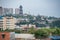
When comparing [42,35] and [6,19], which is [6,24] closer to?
[6,19]

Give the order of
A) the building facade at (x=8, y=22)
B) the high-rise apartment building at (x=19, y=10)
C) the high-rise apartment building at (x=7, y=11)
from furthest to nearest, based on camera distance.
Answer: the high-rise apartment building at (x=19, y=10)
the high-rise apartment building at (x=7, y=11)
the building facade at (x=8, y=22)

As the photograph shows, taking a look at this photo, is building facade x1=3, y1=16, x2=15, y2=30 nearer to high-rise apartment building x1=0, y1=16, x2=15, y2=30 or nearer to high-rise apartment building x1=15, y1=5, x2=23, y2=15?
high-rise apartment building x1=0, y1=16, x2=15, y2=30

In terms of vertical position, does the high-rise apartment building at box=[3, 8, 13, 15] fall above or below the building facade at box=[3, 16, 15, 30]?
above

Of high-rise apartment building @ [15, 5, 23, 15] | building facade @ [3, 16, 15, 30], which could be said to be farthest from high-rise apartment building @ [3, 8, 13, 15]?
building facade @ [3, 16, 15, 30]

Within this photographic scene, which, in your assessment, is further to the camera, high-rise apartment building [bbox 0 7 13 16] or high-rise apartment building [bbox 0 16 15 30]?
high-rise apartment building [bbox 0 7 13 16]

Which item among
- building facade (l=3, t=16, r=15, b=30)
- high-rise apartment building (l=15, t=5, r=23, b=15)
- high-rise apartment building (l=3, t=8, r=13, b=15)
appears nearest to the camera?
building facade (l=3, t=16, r=15, b=30)

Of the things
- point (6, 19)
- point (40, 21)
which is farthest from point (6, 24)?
point (40, 21)

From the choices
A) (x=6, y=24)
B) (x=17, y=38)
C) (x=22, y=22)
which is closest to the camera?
(x=17, y=38)

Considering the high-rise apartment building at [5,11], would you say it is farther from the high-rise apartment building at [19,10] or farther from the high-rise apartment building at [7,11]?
the high-rise apartment building at [19,10]

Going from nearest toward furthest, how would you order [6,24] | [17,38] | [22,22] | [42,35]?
1. [17,38]
2. [42,35]
3. [6,24]
4. [22,22]

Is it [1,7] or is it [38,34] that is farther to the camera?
[1,7]

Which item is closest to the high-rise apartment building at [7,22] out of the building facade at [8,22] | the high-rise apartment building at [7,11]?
the building facade at [8,22]
